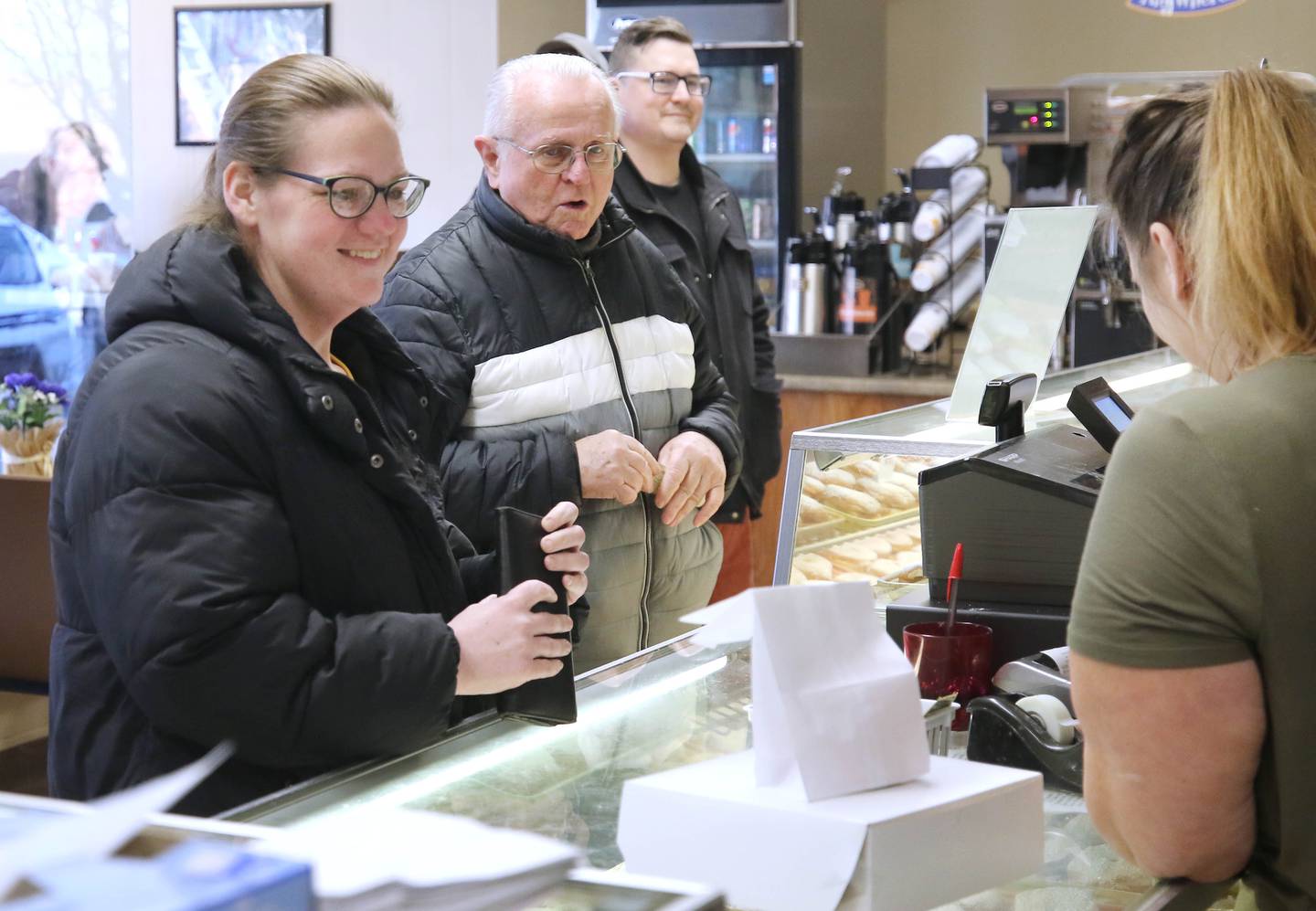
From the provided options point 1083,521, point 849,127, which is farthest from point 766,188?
point 1083,521

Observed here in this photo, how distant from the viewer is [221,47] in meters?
6.42

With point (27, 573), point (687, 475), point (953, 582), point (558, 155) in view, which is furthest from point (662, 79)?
point (953, 582)

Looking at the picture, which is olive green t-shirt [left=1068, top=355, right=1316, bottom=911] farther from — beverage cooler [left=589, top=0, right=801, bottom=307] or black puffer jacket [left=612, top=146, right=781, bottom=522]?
beverage cooler [left=589, top=0, right=801, bottom=307]

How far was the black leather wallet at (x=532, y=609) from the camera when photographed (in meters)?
1.57

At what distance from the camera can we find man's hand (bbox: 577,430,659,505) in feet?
8.15

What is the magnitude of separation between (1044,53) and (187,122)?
4.64m

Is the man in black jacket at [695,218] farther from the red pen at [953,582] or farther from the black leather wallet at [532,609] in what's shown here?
the black leather wallet at [532,609]

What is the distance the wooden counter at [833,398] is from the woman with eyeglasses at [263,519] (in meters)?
3.69

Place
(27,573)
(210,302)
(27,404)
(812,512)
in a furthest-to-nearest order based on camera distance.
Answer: (27,404) → (27,573) → (812,512) → (210,302)

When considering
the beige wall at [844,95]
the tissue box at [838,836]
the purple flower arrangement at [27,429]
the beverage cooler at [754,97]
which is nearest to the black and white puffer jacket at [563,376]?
the tissue box at [838,836]

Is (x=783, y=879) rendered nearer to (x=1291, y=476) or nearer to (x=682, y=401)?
(x=1291, y=476)

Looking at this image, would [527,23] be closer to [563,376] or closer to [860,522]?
[563,376]

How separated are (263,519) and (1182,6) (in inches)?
291

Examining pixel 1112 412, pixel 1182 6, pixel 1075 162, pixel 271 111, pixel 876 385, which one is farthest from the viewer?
pixel 1182 6
